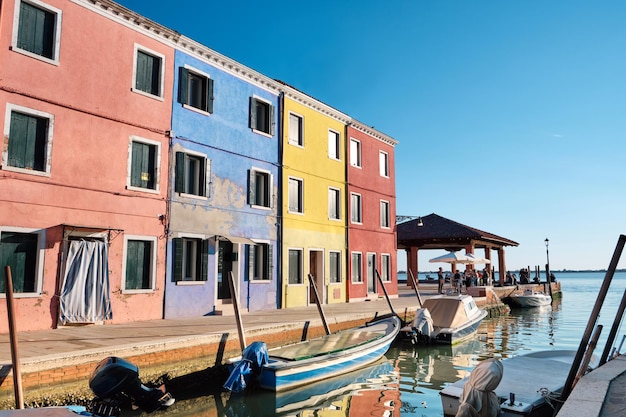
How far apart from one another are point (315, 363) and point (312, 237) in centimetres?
1017

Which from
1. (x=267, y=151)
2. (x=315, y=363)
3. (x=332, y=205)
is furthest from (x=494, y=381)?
(x=332, y=205)

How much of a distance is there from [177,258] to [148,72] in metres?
5.87

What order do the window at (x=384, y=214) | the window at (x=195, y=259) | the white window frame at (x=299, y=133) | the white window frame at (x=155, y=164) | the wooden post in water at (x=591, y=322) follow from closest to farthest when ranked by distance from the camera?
the wooden post in water at (x=591, y=322)
the white window frame at (x=155, y=164)
the window at (x=195, y=259)
the white window frame at (x=299, y=133)
the window at (x=384, y=214)

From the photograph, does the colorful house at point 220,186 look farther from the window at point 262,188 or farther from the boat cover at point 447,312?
the boat cover at point 447,312

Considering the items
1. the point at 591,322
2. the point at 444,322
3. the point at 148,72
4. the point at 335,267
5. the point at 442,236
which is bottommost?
the point at 444,322

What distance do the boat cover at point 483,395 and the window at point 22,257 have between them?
10.2 metres

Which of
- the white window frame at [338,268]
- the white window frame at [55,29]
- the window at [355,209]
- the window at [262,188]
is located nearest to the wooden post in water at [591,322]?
the window at [262,188]

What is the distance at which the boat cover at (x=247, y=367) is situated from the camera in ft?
31.4

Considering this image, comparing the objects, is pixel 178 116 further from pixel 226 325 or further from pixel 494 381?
pixel 494 381

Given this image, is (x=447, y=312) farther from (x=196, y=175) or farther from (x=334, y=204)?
(x=196, y=175)

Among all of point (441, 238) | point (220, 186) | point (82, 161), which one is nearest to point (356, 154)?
point (220, 186)

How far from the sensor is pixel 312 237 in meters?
20.9

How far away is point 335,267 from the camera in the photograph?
22.2m

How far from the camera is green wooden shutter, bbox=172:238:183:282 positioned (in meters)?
14.8
